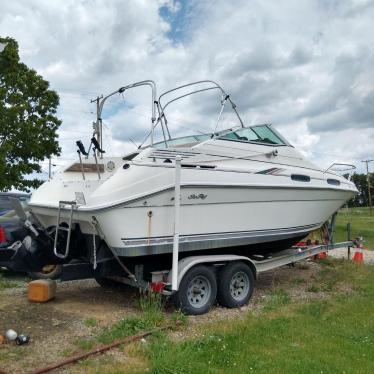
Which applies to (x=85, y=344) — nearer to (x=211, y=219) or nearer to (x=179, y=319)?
(x=179, y=319)

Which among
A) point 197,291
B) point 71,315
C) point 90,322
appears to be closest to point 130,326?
point 90,322

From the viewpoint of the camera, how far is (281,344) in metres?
5.53

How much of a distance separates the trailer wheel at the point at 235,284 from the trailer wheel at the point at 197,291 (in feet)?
0.60

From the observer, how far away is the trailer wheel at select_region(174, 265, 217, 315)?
22.1ft

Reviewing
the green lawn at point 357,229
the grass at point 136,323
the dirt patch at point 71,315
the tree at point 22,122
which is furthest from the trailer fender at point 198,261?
A: the tree at point 22,122

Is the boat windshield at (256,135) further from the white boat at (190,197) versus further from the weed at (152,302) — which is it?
the weed at (152,302)

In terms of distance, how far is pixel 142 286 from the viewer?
6879 millimetres

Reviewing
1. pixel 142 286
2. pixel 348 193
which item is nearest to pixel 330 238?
pixel 348 193

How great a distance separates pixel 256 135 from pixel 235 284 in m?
2.63

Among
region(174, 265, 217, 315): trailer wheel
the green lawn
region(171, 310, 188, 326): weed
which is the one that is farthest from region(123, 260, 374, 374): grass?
the green lawn

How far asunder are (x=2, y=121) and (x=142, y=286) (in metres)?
Result: 13.0

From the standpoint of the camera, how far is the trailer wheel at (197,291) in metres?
6.74

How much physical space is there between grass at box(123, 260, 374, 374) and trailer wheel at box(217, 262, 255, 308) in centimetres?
40

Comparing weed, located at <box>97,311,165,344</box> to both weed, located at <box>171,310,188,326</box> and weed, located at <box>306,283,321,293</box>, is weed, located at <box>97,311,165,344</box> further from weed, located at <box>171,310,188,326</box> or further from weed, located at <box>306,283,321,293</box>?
weed, located at <box>306,283,321,293</box>
